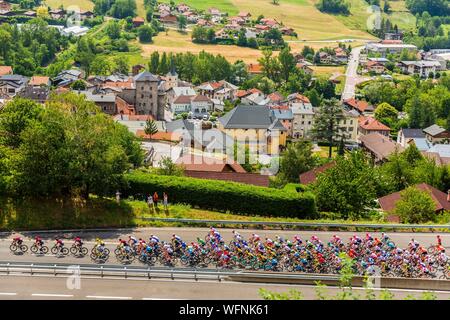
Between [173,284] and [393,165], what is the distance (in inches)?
1391

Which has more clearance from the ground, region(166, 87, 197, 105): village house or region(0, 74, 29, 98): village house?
region(0, 74, 29, 98): village house

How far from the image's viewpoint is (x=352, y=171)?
38156 millimetres

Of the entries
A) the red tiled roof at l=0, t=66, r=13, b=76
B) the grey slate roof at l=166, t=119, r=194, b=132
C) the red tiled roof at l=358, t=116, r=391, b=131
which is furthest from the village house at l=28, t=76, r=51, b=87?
the red tiled roof at l=358, t=116, r=391, b=131

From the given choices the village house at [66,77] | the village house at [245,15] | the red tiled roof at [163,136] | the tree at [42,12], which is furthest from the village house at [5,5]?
the red tiled roof at [163,136]

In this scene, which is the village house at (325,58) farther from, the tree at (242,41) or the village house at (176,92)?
the village house at (176,92)

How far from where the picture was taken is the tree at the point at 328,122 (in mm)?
78875

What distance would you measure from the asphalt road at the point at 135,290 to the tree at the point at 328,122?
2278 inches

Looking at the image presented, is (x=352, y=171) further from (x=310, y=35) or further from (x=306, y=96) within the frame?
(x=310, y=35)

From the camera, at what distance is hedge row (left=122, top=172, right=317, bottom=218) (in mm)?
32094

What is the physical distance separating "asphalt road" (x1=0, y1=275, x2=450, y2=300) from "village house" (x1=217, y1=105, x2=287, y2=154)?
59727 mm

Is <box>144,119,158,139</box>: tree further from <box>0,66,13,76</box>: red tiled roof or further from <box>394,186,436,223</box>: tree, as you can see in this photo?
<box>0,66,13,76</box>: red tiled roof

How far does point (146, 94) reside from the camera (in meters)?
93.6

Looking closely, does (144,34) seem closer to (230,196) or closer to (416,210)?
(416,210)
